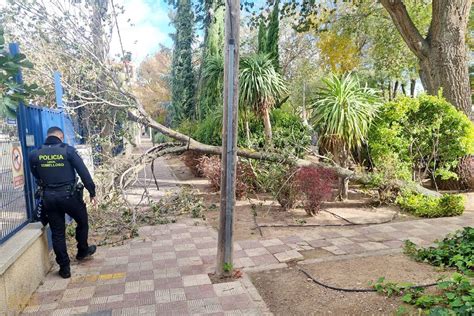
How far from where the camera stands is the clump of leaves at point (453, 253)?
3.57m

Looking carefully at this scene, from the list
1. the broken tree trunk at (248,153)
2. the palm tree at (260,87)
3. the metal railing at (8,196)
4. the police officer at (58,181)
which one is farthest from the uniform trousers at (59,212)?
the palm tree at (260,87)

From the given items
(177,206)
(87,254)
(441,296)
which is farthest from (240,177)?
(441,296)

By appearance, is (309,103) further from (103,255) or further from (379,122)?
(103,255)

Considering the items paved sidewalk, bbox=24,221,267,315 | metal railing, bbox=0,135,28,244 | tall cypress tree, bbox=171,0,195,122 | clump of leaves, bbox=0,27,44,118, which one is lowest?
paved sidewalk, bbox=24,221,267,315

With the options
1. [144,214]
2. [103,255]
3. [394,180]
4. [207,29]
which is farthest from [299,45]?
[103,255]

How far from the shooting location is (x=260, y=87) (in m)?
8.51

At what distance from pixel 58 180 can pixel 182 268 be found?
177cm

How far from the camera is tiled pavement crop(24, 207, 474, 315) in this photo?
3324 millimetres

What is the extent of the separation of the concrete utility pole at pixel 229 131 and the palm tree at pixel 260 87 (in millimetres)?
4587

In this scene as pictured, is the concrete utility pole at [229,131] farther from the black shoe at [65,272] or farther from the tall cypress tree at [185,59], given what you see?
the tall cypress tree at [185,59]

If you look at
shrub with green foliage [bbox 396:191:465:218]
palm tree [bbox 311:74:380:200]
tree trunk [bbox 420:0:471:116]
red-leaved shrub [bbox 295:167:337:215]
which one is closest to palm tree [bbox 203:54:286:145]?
palm tree [bbox 311:74:380:200]

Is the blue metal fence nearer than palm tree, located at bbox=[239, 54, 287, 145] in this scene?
Yes

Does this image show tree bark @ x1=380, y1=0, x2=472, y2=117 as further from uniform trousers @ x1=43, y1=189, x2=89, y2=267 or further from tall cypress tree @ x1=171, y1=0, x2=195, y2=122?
tall cypress tree @ x1=171, y1=0, x2=195, y2=122

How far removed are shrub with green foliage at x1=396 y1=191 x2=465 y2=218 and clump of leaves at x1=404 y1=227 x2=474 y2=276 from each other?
213cm
